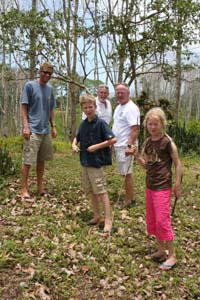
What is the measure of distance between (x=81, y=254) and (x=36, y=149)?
70.8 inches

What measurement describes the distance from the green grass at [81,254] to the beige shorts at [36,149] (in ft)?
1.88

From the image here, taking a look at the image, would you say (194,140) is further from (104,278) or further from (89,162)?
(104,278)

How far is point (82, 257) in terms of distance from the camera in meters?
3.84

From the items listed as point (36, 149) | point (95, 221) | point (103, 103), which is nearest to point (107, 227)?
point (95, 221)

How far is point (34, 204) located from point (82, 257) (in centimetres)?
156

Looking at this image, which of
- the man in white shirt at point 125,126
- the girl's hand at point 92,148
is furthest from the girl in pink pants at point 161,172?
the man in white shirt at point 125,126

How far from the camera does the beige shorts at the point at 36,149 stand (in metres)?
5.18

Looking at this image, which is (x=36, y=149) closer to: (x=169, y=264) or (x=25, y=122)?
(x=25, y=122)

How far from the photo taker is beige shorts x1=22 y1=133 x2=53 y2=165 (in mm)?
5184

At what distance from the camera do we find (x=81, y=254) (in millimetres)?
3908

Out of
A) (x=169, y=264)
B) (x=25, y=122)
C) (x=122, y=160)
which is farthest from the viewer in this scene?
(x=122, y=160)

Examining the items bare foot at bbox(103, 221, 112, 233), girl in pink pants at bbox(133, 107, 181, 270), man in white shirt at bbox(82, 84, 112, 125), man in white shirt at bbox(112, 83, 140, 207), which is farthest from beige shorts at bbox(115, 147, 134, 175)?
man in white shirt at bbox(82, 84, 112, 125)

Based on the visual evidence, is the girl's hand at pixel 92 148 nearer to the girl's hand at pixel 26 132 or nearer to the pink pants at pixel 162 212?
the pink pants at pixel 162 212

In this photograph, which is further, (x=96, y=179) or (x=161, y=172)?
(x=96, y=179)
